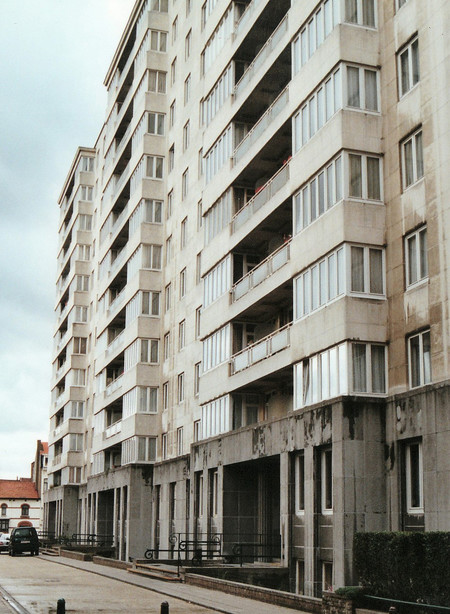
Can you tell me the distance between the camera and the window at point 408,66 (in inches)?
968

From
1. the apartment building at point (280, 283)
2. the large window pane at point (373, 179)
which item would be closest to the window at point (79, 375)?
the apartment building at point (280, 283)

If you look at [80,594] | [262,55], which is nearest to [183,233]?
[262,55]

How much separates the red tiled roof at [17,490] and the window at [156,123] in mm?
87596

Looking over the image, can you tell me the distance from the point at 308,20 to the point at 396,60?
467cm

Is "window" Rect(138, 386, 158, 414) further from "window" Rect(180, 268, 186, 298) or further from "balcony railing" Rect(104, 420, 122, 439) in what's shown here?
"window" Rect(180, 268, 186, 298)

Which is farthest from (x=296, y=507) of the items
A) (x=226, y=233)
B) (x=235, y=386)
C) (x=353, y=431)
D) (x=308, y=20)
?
(x=308, y=20)

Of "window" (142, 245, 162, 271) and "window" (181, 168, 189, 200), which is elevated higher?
"window" (181, 168, 189, 200)

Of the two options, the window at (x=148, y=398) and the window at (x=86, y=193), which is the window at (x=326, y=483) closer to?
the window at (x=148, y=398)

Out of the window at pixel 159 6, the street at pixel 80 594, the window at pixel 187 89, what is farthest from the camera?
the window at pixel 159 6

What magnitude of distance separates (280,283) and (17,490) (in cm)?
10724

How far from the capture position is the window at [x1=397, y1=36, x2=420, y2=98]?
80.6 ft

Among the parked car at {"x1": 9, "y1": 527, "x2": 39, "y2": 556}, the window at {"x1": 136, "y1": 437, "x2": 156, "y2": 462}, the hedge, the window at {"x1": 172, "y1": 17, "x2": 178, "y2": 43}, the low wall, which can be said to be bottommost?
the parked car at {"x1": 9, "y1": 527, "x2": 39, "y2": 556}

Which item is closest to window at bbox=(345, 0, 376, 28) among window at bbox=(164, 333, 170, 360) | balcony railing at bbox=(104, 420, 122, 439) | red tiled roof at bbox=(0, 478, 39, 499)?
window at bbox=(164, 333, 170, 360)

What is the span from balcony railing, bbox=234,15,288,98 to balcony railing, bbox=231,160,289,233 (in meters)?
4.73
